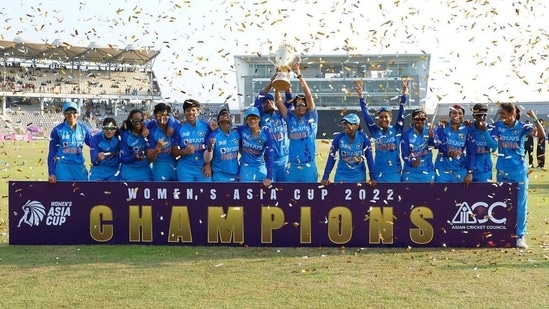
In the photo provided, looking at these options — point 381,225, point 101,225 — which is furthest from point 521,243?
point 101,225

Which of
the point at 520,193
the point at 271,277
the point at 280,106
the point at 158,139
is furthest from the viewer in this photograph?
the point at 280,106

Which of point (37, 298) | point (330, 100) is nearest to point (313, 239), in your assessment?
point (37, 298)

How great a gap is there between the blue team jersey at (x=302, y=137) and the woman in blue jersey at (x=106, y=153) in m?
2.59

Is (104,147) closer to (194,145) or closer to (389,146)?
(194,145)

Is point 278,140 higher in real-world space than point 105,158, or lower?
higher

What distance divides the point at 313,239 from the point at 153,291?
2.91 m

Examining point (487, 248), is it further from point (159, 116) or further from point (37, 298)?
point (37, 298)

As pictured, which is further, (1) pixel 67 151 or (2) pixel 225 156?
(1) pixel 67 151

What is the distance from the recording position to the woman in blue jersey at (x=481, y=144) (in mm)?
8344

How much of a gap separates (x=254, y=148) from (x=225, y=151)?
1.38 ft

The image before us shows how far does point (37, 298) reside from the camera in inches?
218

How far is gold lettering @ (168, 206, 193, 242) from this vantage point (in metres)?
8.17

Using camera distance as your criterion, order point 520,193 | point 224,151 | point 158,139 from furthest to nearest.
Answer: point 158,139 → point 224,151 → point 520,193

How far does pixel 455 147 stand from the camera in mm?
8438
